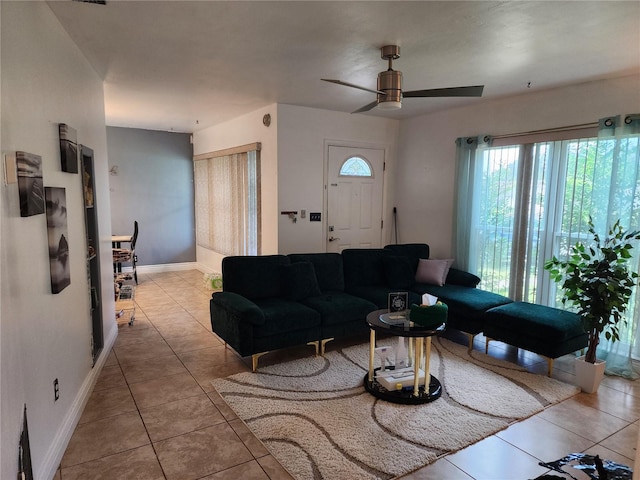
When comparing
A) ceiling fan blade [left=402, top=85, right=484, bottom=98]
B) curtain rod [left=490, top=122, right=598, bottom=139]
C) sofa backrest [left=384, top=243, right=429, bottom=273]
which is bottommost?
sofa backrest [left=384, top=243, right=429, bottom=273]

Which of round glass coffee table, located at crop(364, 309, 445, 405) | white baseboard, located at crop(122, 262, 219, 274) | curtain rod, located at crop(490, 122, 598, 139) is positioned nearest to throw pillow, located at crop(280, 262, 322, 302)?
round glass coffee table, located at crop(364, 309, 445, 405)

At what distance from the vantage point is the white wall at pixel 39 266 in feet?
5.42

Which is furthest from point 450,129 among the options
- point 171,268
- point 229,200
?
point 171,268

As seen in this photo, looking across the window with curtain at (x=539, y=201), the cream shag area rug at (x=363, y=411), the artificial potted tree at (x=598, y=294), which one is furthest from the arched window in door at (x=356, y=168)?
the artificial potted tree at (x=598, y=294)

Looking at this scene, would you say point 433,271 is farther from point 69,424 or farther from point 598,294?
point 69,424

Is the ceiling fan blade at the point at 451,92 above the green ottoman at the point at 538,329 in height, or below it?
above

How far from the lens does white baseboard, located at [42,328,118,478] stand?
217 cm

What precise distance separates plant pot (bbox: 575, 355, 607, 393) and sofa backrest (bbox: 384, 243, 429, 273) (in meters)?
2.10

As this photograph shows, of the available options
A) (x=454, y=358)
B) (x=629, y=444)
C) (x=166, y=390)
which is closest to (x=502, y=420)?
(x=629, y=444)

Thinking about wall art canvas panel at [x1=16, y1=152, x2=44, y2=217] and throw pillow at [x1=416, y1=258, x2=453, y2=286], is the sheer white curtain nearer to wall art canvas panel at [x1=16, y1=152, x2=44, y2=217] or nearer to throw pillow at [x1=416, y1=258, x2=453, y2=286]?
throw pillow at [x1=416, y1=258, x2=453, y2=286]

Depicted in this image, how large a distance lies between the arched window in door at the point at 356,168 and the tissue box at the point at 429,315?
288 cm

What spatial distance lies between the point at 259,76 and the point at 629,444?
4.01 m

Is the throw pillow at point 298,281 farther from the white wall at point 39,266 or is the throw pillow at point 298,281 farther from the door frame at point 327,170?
the white wall at point 39,266

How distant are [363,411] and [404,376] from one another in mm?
496
